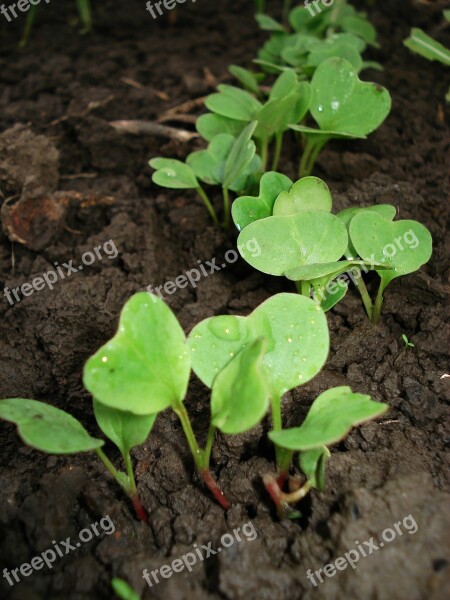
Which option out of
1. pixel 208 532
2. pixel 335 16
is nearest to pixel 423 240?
pixel 208 532

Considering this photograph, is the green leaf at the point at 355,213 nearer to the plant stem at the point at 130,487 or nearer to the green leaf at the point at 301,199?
the green leaf at the point at 301,199

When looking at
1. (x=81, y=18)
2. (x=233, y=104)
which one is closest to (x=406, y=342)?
(x=233, y=104)

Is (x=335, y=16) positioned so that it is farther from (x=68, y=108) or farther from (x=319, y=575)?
(x=319, y=575)

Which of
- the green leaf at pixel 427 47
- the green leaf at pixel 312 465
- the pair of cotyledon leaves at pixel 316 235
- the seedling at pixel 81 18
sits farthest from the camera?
the seedling at pixel 81 18

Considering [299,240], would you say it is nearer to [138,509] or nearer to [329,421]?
[329,421]

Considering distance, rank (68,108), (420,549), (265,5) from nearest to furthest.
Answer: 1. (420,549)
2. (68,108)
3. (265,5)

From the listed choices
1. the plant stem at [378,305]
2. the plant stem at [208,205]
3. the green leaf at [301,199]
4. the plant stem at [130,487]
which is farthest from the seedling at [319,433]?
the plant stem at [208,205]
